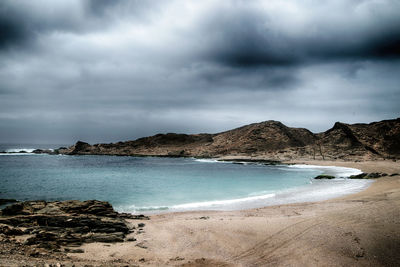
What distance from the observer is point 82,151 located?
Result: 118 m

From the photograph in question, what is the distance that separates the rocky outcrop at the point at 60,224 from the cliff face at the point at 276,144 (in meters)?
64.4

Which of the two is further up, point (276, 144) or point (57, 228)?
point (276, 144)

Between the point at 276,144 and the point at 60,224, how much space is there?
306ft

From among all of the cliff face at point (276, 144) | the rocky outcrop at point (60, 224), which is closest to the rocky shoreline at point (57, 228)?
the rocky outcrop at point (60, 224)

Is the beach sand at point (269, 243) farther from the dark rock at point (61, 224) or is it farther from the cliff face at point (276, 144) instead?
the cliff face at point (276, 144)

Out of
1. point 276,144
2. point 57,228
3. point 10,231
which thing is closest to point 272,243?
point 57,228

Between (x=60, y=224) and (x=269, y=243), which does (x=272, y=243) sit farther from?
(x=60, y=224)

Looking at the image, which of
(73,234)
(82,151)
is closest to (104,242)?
(73,234)

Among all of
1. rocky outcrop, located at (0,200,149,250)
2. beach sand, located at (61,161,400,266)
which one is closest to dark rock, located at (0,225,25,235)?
rocky outcrop, located at (0,200,149,250)

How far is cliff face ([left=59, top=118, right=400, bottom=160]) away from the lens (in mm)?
64062

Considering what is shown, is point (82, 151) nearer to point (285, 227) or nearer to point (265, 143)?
point (265, 143)

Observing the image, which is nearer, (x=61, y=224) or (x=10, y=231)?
(x=10, y=231)

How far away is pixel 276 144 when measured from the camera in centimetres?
9525

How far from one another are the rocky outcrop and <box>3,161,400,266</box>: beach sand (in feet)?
2.05
